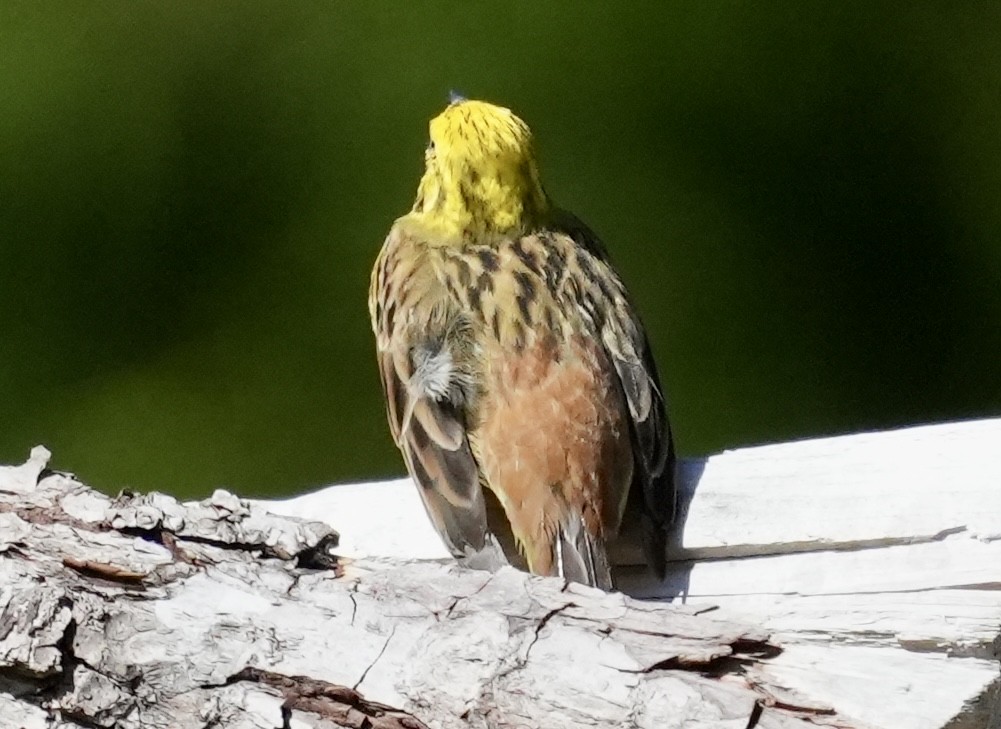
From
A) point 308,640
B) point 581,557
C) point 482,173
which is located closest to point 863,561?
point 581,557

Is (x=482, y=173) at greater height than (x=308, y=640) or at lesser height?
greater

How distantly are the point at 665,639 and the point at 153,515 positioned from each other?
85cm

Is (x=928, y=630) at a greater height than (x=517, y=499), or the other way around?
(x=517, y=499)

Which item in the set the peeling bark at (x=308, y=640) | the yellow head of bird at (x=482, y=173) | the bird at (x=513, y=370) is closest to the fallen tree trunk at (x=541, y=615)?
the peeling bark at (x=308, y=640)

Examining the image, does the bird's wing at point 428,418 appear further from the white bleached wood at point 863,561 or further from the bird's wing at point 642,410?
the bird's wing at point 642,410

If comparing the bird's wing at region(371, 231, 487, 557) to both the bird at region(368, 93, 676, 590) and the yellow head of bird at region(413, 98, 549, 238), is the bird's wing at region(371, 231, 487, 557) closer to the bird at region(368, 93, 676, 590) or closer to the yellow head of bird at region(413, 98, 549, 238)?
the bird at region(368, 93, 676, 590)

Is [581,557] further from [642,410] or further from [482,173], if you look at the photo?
[482,173]

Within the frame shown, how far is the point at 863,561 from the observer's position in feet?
7.18

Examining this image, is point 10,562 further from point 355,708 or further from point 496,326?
point 496,326

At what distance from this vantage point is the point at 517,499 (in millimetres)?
2471

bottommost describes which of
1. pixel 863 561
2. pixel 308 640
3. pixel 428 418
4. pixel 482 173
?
pixel 308 640

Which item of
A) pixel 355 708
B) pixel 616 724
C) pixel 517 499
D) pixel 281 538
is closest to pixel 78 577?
pixel 281 538

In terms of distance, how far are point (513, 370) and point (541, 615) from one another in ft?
2.21

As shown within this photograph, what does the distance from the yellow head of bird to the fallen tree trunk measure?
86 cm
